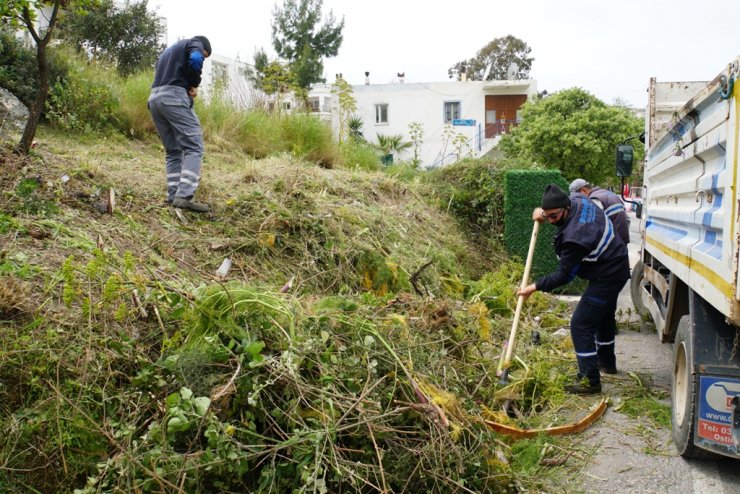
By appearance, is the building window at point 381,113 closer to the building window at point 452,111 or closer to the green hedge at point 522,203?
the building window at point 452,111

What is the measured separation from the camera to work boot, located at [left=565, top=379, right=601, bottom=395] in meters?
5.23

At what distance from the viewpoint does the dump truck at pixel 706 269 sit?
3.08 meters

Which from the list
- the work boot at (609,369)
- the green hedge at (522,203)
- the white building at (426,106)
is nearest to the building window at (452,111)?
the white building at (426,106)

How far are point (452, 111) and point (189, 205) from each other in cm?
3547

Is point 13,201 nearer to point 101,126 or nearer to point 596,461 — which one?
point 596,461

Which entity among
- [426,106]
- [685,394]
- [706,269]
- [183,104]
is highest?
[426,106]

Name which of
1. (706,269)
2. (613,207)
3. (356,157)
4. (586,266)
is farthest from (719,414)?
(356,157)

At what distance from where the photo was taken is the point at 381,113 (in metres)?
40.8

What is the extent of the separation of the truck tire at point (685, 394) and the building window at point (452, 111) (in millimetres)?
36970

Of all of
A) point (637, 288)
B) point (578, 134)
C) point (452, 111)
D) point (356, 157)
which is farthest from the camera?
point (452, 111)

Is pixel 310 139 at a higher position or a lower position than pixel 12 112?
lower

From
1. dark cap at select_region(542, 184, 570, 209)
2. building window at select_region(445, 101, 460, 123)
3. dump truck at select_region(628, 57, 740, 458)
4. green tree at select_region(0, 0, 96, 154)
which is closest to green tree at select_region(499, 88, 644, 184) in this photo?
building window at select_region(445, 101, 460, 123)

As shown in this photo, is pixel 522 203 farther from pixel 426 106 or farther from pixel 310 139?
pixel 426 106

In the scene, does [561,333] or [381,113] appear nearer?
[561,333]
